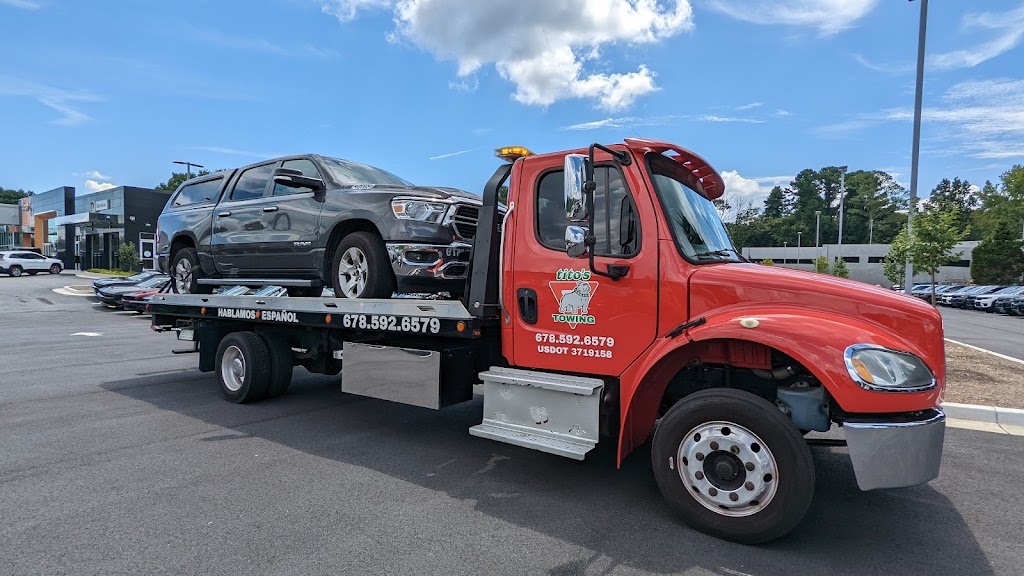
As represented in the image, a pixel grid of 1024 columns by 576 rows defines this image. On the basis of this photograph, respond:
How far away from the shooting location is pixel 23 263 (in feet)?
133

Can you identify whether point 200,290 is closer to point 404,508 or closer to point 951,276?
point 404,508

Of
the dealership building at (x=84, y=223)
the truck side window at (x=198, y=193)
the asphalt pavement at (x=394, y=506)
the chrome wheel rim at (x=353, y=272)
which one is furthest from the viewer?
the dealership building at (x=84, y=223)

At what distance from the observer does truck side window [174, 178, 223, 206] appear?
286 inches

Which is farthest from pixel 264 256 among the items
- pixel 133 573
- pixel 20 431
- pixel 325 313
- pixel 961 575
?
pixel 961 575

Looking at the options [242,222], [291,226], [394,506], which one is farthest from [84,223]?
[394,506]

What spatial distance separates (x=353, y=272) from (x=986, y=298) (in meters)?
37.7

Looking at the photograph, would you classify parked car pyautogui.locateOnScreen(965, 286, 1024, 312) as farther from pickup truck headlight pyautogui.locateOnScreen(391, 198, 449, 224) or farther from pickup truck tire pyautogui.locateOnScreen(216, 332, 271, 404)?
pickup truck tire pyautogui.locateOnScreen(216, 332, 271, 404)

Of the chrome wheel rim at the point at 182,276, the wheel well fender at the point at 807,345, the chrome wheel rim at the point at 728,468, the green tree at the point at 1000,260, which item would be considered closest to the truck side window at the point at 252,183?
the chrome wheel rim at the point at 182,276

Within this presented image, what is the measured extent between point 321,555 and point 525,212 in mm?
2623

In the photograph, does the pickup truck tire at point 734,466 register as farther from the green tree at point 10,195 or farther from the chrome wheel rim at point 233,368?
the green tree at point 10,195

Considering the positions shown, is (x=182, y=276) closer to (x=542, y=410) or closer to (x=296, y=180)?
(x=296, y=180)

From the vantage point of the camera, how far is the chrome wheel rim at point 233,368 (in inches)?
267

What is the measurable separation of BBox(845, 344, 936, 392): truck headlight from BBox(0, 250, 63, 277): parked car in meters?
51.9

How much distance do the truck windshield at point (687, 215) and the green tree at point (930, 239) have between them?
33.3 ft
